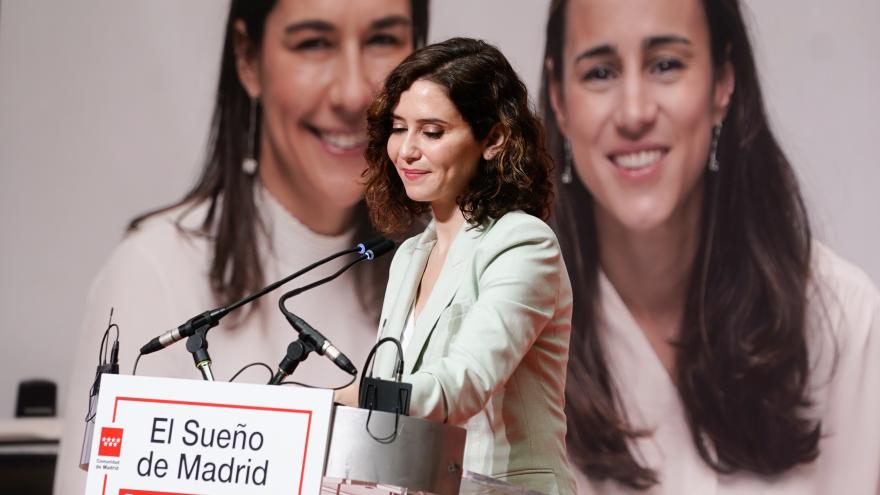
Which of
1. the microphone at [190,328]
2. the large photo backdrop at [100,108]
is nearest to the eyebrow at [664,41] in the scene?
the large photo backdrop at [100,108]

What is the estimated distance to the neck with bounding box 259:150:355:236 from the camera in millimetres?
4438

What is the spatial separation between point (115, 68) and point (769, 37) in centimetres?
242

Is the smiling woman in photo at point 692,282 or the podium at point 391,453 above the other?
the smiling woman in photo at point 692,282

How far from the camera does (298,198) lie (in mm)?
4457

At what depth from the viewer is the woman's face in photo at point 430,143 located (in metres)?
2.12

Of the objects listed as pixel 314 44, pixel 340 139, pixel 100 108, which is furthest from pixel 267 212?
pixel 100 108

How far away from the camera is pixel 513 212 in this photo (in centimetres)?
215

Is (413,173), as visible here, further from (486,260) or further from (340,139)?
(340,139)

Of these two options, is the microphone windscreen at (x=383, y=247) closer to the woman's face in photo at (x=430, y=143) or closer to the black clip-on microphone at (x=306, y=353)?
the woman's face in photo at (x=430, y=143)

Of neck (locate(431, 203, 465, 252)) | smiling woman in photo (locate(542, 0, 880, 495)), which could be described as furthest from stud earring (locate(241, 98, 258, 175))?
neck (locate(431, 203, 465, 252))

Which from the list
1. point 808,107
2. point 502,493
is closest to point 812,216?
point 808,107

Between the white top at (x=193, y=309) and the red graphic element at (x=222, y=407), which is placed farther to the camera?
the white top at (x=193, y=309)

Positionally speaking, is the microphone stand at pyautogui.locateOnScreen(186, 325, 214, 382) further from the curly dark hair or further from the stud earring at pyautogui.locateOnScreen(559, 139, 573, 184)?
the stud earring at pyautogui.locateOnScreen(559, 139, 573, 184)

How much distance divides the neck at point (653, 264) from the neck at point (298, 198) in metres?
0.96
